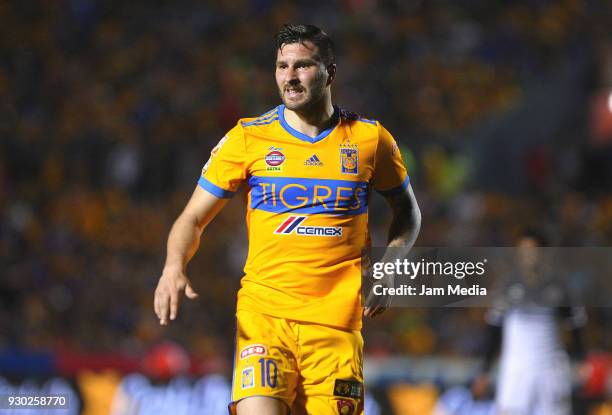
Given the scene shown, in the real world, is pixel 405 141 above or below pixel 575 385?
above

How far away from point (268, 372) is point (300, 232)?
620 mm

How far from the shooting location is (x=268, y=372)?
431 cm

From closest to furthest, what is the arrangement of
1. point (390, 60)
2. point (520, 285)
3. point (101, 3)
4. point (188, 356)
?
point (520, 285) → point (188, 356) → point (390, 60) → point (101, 3)

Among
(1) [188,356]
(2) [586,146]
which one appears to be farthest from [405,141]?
(1) [188,356]

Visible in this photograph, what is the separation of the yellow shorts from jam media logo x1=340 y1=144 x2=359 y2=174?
0.69 meters

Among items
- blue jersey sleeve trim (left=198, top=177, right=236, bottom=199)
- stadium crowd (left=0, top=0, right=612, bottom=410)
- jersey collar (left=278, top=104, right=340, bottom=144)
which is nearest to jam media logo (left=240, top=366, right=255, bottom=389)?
blue jersey sleeve trim (left=198, top=177, right=236, bottom=199)

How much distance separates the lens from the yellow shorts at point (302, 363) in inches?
171

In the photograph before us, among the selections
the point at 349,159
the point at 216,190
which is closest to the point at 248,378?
the point at 216,190

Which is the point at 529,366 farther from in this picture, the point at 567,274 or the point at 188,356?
the point at 188,356

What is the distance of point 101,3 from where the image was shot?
17000 mm

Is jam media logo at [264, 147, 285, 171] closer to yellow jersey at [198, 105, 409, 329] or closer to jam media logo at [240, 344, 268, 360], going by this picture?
yellow jersey at [198, 105, 409, 329]

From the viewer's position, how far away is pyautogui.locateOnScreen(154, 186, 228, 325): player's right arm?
13.5ft

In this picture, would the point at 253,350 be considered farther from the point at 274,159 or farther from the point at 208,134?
the point at 208,134

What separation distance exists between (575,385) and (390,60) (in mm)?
7806
